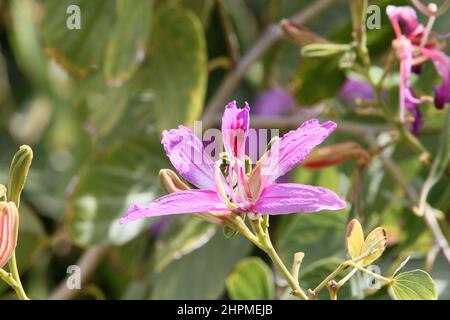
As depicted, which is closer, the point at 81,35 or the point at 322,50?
the point at 322,50

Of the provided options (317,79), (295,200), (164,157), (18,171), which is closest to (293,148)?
(295,200)

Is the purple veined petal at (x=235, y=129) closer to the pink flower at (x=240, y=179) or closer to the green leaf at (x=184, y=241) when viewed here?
the pink flower at (x=240, y=179)

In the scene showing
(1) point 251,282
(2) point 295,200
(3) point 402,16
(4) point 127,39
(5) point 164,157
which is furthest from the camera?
(5) point 164,157

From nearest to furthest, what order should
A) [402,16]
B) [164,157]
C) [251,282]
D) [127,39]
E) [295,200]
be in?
[295,200] → [402,16] → [251,282] → [127,39] → [164,157]

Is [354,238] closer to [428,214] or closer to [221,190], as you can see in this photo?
[221,190]

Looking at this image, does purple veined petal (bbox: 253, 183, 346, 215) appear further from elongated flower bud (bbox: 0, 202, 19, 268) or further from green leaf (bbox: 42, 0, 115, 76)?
green leaf (bbox: 42, 0, 115, 76)

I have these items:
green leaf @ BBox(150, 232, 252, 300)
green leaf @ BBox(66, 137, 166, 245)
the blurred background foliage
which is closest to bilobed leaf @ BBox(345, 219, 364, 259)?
the blurred background foliage

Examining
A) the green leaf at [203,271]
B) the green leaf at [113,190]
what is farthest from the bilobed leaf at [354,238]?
the green leaf at [113,190]
